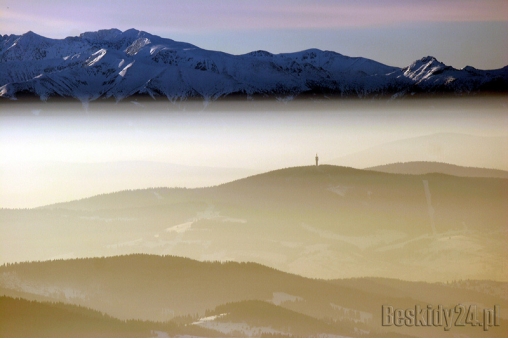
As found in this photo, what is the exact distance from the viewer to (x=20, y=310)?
893 cm

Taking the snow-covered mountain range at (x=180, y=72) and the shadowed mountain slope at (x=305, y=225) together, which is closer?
the snow-covered mountain range at (x=180, y=72)

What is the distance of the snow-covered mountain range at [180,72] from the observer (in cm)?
931

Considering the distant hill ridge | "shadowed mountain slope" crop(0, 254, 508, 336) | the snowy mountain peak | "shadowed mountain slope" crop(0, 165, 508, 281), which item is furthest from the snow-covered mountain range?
"shadowed mountain slope" crop(0, 254, 508, 336)

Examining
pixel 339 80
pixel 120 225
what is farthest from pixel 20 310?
pixel 339 80

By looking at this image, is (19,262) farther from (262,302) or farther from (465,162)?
(465,162)

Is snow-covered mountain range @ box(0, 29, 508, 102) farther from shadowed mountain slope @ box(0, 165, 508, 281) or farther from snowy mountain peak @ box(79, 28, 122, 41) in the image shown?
shadowed mountain slope @ box(0, 165, 508, 281)

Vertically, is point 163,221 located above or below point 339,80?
below

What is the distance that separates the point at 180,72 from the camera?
10.4 meters

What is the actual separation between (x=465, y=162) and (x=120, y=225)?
827 cm

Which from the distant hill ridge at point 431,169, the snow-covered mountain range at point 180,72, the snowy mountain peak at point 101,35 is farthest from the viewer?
the distant hill ridge at point 431,169

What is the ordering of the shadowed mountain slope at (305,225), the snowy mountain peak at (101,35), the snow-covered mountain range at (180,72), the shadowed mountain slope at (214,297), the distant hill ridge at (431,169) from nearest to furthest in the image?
the shadowed mountain slope at (214,297) < the snowy mountain peak at (101,35) < the snow-covered mountain range at (180,72) < the shadowed mountain slope at (305,225) < the distant hill ridge at (431,169)

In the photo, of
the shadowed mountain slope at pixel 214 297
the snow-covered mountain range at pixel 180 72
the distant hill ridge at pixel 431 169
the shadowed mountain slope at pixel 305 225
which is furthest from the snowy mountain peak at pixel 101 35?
the distant hill ridge at pixel 431 169

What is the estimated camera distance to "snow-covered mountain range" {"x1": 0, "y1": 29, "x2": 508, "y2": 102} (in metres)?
9.31

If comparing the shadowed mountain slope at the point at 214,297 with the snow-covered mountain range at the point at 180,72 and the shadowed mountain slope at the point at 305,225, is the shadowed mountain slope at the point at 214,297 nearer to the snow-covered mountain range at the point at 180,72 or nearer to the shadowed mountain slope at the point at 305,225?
the shadowed mountain slope at the point at 305,225
